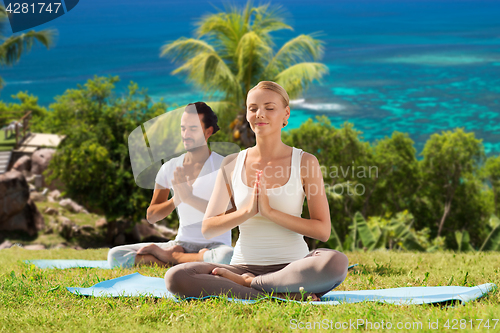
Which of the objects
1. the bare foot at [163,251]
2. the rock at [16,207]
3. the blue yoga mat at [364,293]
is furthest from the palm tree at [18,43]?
the blue yoga mat at [364,293]

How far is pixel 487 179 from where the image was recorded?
28.7m

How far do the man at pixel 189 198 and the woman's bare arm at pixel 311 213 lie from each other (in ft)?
4.74

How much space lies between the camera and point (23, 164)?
2805 cm

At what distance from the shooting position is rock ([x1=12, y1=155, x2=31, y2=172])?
27.9 metres

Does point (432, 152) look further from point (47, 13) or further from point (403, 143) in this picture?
point (47, 13)

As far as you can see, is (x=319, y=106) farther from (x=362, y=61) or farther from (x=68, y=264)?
(x=68, y=264)

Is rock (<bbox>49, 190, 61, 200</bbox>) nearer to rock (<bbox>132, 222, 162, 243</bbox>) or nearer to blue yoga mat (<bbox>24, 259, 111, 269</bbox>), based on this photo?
rock (<bbox>132, 222, 162, 243</bbox>)

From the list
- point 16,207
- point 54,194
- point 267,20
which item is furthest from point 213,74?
point 54,194

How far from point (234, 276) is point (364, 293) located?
1125 mm

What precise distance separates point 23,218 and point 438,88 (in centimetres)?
8187

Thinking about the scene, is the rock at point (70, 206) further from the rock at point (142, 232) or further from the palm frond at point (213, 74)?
the palm frond at point (213, 74)

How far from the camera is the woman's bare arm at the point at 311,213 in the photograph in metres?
3.20

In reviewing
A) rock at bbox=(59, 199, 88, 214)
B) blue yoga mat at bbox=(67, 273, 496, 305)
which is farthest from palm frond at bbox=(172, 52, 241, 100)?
blue yoga mat at bbox=(67, 273, 496, 305)

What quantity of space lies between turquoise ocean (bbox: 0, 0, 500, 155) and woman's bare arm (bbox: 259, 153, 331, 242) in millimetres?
50130
